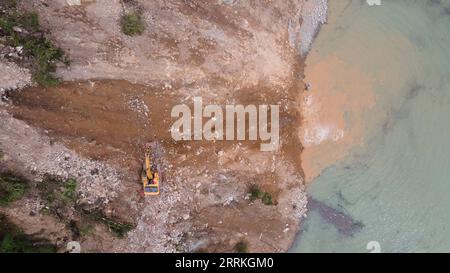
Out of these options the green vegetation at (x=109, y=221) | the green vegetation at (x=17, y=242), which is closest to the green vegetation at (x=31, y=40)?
the green vegetation at (x=109, y=221)

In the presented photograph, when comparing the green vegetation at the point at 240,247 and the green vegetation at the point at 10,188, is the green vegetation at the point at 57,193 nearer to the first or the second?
the green vegetation at the point at 10,188

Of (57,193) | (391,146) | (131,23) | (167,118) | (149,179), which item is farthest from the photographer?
(391,146)

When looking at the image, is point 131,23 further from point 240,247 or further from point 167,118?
point 240,247

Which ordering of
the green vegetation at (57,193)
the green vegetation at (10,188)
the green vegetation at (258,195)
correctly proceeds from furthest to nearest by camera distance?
the green vegetation at (258,195), the green vegetation at (57,193), the green vegetation at (10,188)

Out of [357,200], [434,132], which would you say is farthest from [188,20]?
[434,132]

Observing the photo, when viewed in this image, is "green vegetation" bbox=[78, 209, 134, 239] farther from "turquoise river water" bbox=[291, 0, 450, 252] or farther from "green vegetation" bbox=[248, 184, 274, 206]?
"turquoise river water" bbox=[291, 0, 450, 252]

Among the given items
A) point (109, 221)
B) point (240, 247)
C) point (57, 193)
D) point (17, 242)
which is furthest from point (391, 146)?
point (17, 242)

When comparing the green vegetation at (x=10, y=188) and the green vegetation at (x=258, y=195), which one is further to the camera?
the green vegetation at (x=258, y=195)
